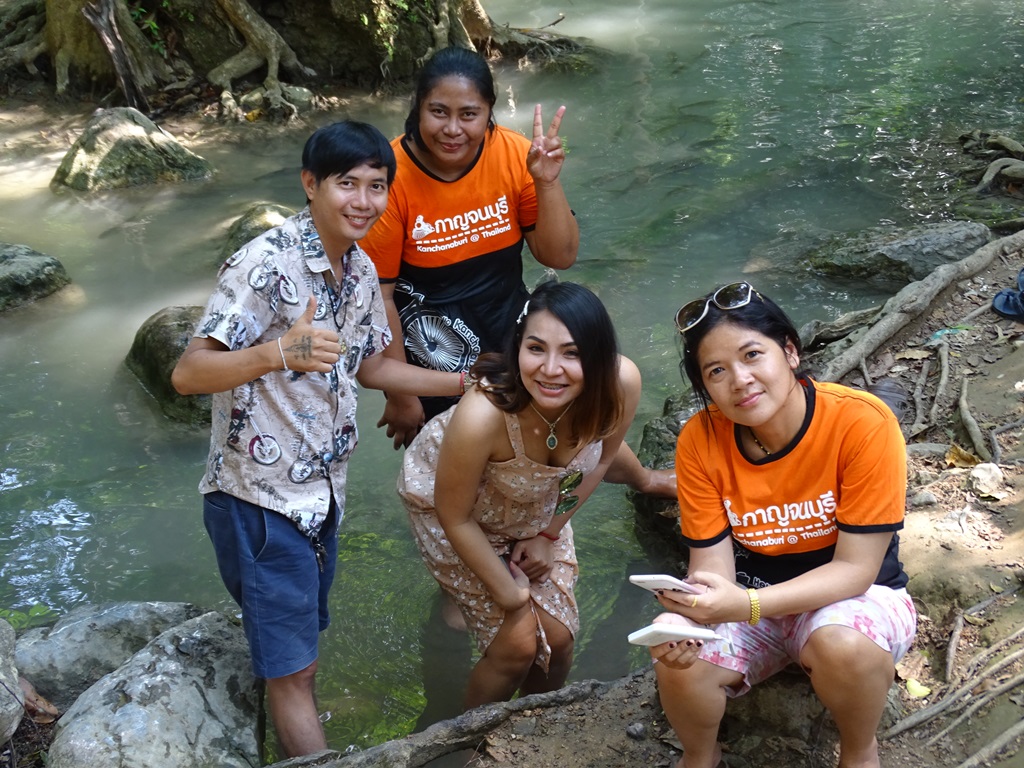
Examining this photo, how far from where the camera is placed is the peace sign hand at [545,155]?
9.70 feet

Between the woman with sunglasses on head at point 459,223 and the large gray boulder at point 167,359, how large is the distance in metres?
2.20

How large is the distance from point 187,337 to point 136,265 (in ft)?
6.29

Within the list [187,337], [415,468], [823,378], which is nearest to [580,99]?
[187,337]

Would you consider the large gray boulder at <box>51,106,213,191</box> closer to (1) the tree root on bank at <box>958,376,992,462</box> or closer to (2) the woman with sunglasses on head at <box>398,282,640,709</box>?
(2) the woman with sunglasses on head at <box>398,282,640,709</box>

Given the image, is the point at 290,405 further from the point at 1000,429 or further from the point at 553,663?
the point at 1000,429

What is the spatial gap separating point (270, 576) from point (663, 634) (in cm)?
110

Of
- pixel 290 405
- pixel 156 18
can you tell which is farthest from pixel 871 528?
pixel 156 18

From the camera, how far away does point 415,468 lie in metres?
2.88

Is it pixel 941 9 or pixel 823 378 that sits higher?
pixel 941 9

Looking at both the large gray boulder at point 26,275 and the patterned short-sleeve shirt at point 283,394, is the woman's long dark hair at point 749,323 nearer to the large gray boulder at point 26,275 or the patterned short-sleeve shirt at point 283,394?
the patterned short-sleeve shirt at point 283,394

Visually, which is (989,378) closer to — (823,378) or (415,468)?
(823,378)

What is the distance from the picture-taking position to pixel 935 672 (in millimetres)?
2662

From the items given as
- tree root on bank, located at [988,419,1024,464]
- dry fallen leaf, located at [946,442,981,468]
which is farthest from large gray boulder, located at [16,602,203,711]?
tree root on bank, located at [988,419,1024,464]

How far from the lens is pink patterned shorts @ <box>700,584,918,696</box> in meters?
2.15
